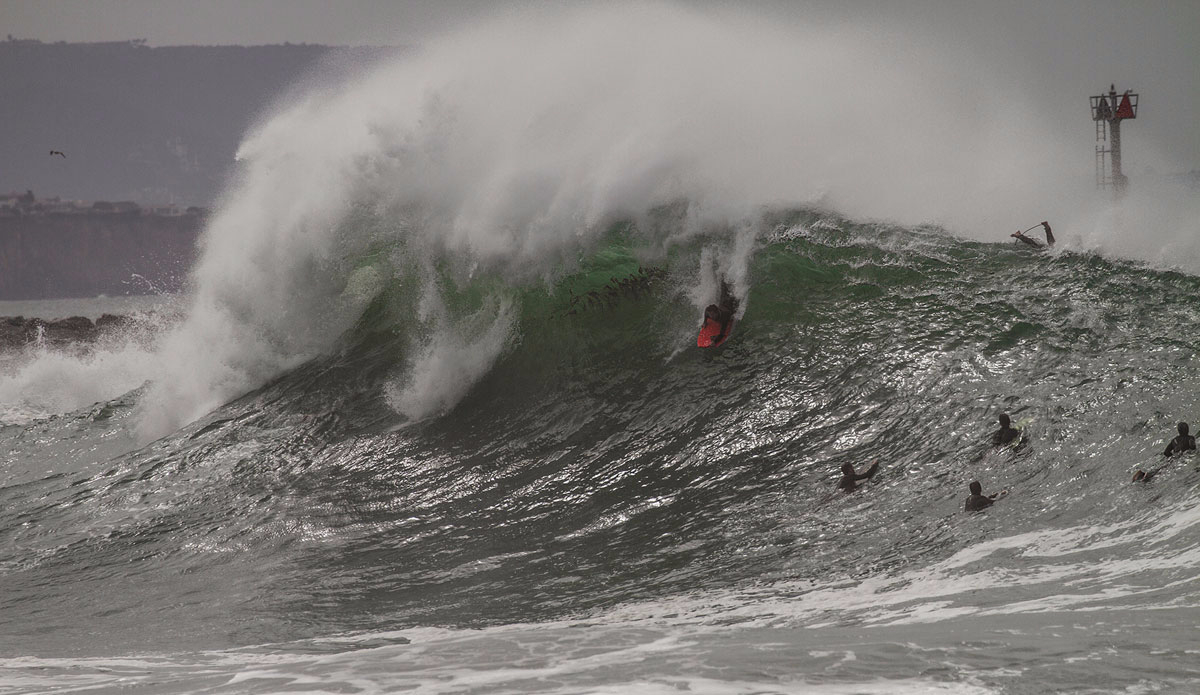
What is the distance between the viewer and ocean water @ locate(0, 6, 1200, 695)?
757cm

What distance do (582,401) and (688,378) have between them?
1266 mm

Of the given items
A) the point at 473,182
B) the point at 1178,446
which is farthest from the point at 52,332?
the point at 1178,446

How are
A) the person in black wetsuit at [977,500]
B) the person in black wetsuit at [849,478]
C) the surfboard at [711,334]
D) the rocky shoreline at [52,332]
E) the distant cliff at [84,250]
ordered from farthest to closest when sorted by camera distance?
the distant cliff at [84,250] < the rocky shoreline at [52,332] < the surfboard at [711,334] < the person in black wetsuit at [849,478] < the person in black wetsuit at [977,500]

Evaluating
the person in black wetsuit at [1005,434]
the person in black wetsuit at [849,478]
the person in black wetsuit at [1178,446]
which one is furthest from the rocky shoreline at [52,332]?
the person in black wetsuit at [1178,446]

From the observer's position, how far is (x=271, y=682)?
23.8ft

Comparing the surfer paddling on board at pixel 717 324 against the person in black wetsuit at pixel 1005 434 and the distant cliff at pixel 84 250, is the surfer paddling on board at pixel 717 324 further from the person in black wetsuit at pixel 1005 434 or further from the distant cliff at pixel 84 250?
the distant cliff at pixel 84 250

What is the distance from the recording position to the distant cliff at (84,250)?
7121 inches

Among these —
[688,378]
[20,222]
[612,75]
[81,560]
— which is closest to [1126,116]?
[612,75]

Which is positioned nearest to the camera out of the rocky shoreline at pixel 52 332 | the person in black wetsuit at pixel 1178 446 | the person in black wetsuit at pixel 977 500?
the person in black wetsuit at pixel 1178 446

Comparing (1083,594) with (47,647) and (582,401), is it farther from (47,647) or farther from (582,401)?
(47,647)

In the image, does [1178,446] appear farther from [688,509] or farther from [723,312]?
[723,312]

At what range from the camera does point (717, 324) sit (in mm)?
13133

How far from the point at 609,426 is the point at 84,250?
192 m

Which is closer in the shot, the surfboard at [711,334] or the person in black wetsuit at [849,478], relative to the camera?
the person in black wetsuit at [849,478]
